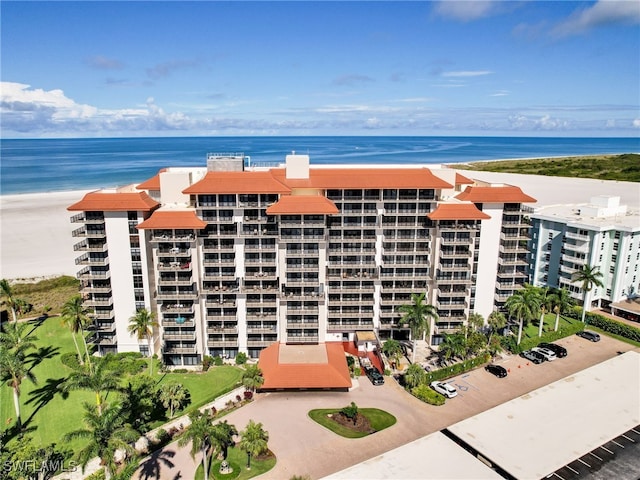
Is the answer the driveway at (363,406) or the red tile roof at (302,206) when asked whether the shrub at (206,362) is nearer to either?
the driveway at (363,406)

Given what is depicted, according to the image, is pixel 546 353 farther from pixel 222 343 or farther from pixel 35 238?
pixel 35 238

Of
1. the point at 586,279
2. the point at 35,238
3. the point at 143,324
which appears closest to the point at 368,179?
the point at 143,324

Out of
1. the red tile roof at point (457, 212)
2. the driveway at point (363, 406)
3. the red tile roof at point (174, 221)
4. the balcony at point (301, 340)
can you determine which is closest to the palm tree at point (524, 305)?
the driveway at point (363, 406)

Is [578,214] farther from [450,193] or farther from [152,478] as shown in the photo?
[152,478]

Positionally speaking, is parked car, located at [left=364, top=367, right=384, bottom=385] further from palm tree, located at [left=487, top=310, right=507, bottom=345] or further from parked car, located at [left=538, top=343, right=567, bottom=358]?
parked car, located at [left=538, top=343, right=567, bottom=358]

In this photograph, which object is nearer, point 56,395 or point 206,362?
point 56,395

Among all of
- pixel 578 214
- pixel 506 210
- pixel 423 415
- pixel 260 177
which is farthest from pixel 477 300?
pixel 260 177
